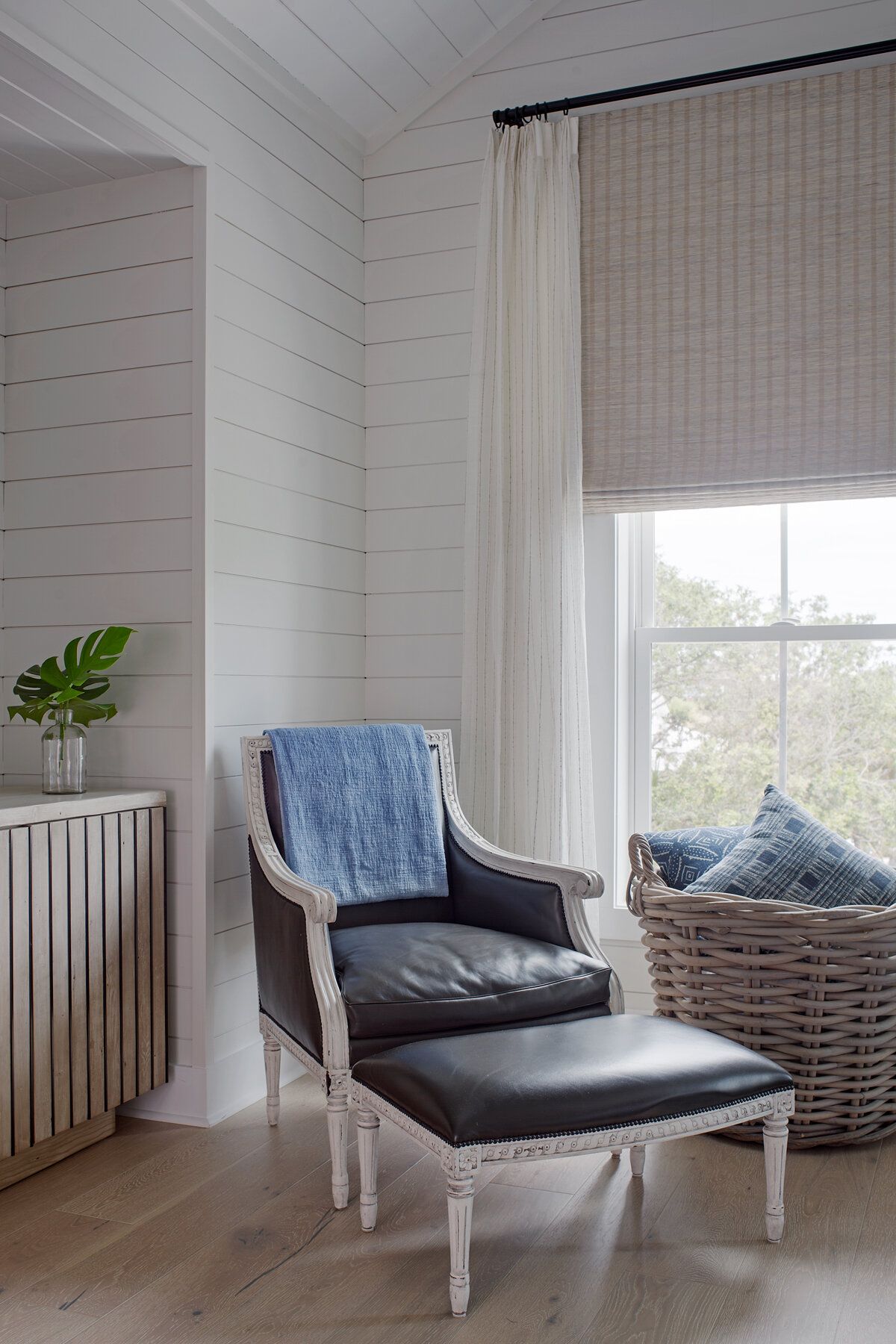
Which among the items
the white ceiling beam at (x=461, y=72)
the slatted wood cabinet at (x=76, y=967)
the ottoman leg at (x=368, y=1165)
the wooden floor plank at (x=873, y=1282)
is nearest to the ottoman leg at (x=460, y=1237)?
the ottoman leg at (x=368, y=1165)

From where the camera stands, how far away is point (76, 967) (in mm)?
2289

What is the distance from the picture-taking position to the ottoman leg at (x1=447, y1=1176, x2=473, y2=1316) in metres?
1.69

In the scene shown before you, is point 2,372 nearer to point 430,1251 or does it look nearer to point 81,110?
point 81,110

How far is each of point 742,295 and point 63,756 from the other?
2.03 metres

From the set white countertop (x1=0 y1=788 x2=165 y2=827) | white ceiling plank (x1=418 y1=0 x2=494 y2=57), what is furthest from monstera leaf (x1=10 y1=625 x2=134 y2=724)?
white ceiling plank (x1=418 y1=0 x2=494 y2=57)

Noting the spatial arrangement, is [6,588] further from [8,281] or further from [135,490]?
[8,281]

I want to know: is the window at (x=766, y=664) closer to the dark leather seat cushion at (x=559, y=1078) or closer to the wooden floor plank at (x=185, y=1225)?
the dark leather seat cushion at (x=559, y=1078)

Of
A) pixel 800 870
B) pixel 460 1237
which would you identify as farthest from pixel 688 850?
pixel 460 1237

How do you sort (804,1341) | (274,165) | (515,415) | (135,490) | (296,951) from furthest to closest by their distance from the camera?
(515,415), (274,165), (135,490), (296,951), (804,1341)

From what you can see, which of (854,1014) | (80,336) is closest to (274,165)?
(80,336)

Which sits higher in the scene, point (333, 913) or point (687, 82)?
point (687, 82)

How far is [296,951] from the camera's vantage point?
7.25ft

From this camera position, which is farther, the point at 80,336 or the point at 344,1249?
the point at 80,336

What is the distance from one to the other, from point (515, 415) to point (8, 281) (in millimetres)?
1323
